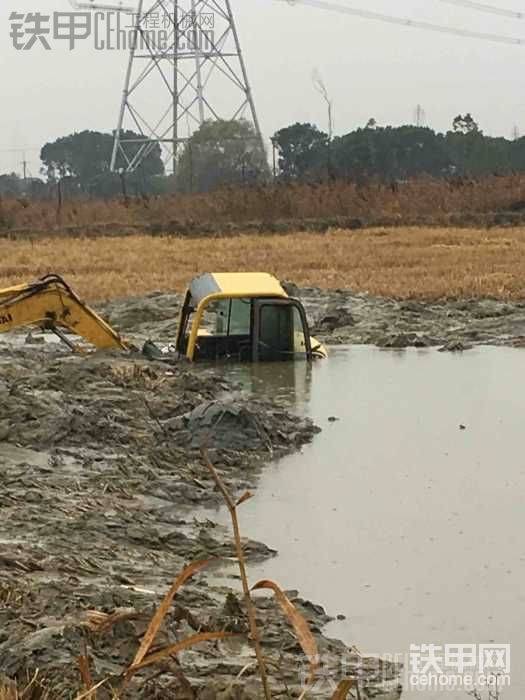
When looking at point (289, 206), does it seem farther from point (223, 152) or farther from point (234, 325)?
point (234, 325)

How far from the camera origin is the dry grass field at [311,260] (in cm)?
2378

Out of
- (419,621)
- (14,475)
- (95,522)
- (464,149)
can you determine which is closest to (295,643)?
(419,621)

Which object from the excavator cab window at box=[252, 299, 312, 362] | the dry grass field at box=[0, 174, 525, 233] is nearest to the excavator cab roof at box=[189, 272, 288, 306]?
the excavator cab window at box=[252, 299, 312, 362]

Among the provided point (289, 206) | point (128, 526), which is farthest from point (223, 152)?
point (128, 526)

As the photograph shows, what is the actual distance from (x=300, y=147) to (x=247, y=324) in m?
52.5

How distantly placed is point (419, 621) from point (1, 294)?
8309 millimetres

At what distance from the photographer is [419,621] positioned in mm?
6422

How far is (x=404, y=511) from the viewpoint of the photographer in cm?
861

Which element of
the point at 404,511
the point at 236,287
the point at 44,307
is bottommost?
the point at 404,511

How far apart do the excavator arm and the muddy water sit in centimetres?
203

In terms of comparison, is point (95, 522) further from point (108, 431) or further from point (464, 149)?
point (464, 149)

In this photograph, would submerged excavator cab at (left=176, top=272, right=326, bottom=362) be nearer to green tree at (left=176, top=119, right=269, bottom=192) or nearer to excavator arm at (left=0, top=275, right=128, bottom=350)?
Answer: excavator arm at (left=0, top=275, right=128, bottom=350)

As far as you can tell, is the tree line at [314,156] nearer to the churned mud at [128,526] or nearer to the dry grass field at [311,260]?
the dry grass field at [311,260]

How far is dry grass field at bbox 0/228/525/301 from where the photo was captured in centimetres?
2378
